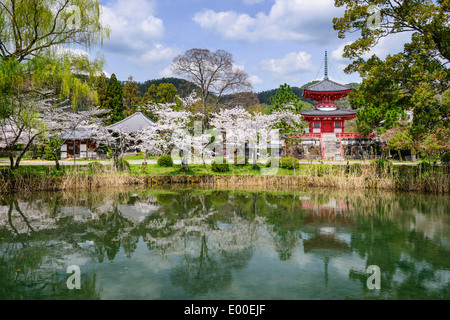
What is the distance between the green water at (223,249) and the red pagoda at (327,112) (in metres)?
15.0

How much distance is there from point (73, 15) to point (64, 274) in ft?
30.0

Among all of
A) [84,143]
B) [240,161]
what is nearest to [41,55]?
[240,161]

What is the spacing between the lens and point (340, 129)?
984 inches

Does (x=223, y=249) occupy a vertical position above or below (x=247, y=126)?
below

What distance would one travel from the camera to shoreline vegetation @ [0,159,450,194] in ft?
39.0

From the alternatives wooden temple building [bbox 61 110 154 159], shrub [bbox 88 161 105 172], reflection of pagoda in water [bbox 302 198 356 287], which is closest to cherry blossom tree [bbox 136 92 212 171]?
shrub [bbox 88 161 105 172]

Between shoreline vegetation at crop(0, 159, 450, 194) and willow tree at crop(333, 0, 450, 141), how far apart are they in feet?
5.72

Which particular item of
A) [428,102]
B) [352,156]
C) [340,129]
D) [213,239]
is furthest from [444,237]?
[340,129]

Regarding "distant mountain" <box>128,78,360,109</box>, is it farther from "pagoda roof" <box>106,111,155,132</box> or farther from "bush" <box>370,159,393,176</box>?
"bush" <box>370,159,393,176</box>

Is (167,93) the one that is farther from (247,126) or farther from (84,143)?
(247,126)

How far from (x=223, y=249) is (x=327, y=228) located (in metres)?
2.73

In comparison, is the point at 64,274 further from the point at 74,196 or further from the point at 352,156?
the point at 352,156

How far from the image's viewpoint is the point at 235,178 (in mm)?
14406

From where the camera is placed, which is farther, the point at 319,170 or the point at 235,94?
the point at 235,94
